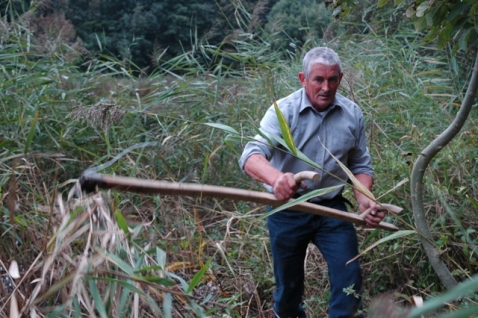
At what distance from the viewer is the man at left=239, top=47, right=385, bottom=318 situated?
3809 mm

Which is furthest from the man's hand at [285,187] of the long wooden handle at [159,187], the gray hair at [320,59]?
the gray hair at [320,59]

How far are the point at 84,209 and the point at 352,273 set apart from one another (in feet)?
5.28

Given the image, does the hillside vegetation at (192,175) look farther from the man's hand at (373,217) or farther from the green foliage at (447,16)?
the green foliage at (447,16)

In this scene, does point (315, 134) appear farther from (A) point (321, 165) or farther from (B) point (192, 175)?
(B) point (192, 175)

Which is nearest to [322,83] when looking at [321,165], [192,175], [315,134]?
[315,134]

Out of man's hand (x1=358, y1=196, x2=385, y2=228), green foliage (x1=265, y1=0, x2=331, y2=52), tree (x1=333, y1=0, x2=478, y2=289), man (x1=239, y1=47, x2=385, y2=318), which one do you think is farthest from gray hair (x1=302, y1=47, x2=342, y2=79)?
green foliage (x1=265, y1=0, x2=331, y2=52)

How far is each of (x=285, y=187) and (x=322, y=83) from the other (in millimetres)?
979

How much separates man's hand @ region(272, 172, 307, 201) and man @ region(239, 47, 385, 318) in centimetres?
56

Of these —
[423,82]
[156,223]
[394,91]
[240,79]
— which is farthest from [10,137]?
[423,82]

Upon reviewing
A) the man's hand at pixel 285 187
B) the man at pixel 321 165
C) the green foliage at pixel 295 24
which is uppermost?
the man's hand at pixel 285 187

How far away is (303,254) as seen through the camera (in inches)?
161

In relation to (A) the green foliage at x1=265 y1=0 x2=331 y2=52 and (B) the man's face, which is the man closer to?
(B) the man's face

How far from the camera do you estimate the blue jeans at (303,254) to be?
3.78 m

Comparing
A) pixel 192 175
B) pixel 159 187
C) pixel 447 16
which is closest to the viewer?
pixel 159 187
